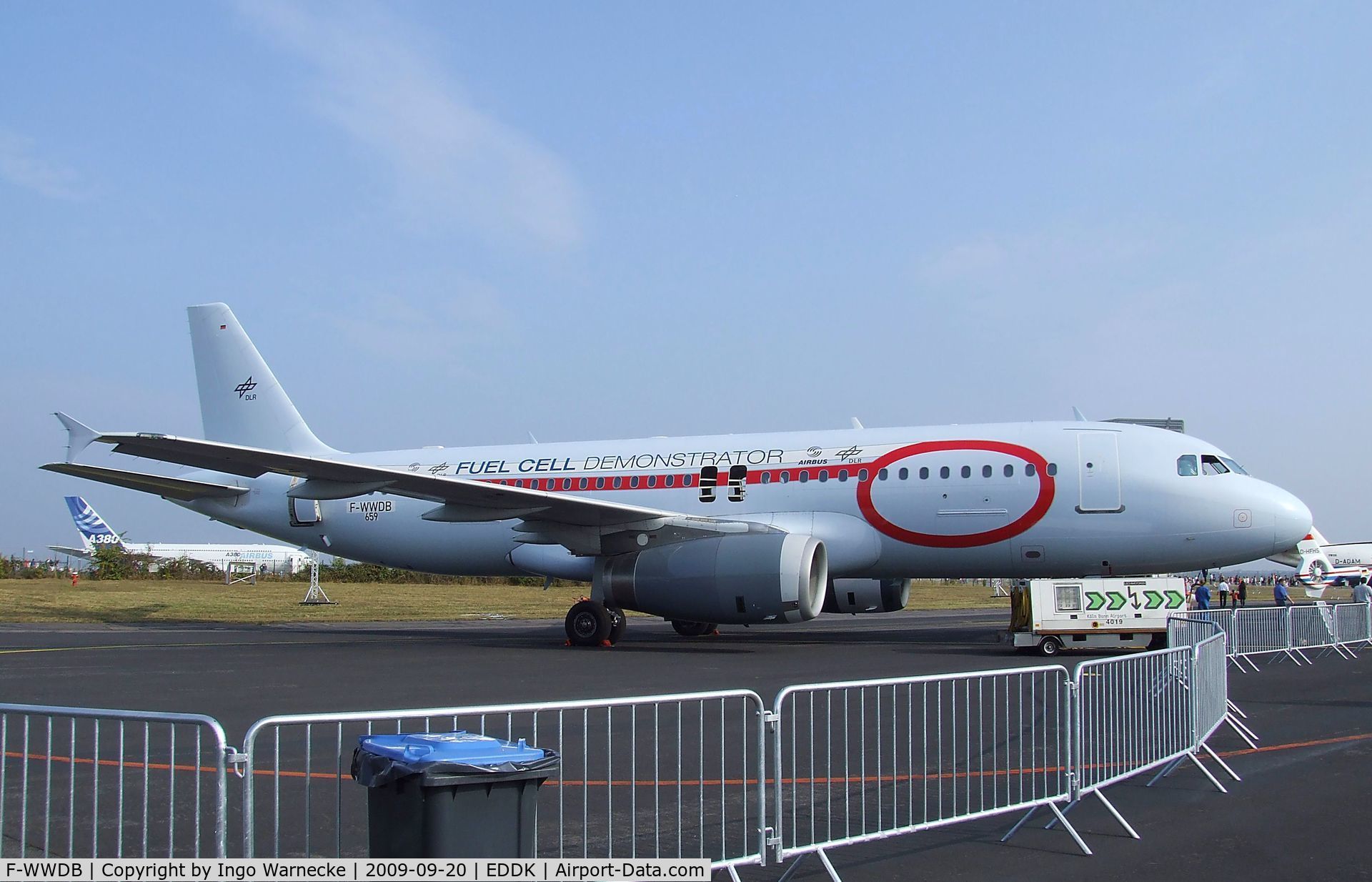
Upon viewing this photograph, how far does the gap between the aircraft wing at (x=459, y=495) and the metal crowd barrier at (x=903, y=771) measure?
26.6 feet

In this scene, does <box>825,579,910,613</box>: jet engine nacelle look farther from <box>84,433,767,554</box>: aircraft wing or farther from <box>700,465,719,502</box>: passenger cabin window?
<box>84,433,767,554</box>: aircraft wing

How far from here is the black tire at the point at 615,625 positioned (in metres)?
18.7

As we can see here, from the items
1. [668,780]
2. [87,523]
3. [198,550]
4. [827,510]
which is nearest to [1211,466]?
[827,510]

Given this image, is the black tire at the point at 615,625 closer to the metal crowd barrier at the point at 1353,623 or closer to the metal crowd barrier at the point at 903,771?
the metal crowd barrier at the point at 903,771

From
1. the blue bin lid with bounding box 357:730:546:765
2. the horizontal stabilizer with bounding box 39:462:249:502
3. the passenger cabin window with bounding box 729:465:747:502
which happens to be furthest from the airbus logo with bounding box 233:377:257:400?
the blue bin lid with bounding box 357:730:546:765

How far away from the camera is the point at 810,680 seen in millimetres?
12656

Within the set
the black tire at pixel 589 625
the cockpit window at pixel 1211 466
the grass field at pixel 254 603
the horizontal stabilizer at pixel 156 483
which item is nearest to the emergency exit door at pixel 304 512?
the horizontal stabilizer at pixel 156 483

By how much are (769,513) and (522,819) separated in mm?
15271

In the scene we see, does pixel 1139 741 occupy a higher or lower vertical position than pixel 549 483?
lower

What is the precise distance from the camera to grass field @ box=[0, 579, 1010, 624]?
29875 millimetres

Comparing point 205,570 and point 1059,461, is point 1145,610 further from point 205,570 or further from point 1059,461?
point 205,570

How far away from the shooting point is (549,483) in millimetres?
21500

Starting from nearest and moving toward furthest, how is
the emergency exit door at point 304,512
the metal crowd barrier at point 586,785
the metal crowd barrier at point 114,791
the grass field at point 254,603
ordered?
the metal crowd barrier at point 114,791 < the metal crowd barrier at point 586,785 < the emergency exit door at point 304,512 < the grass field at point 254,603

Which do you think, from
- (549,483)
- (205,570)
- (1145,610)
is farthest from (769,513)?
(205,570)
